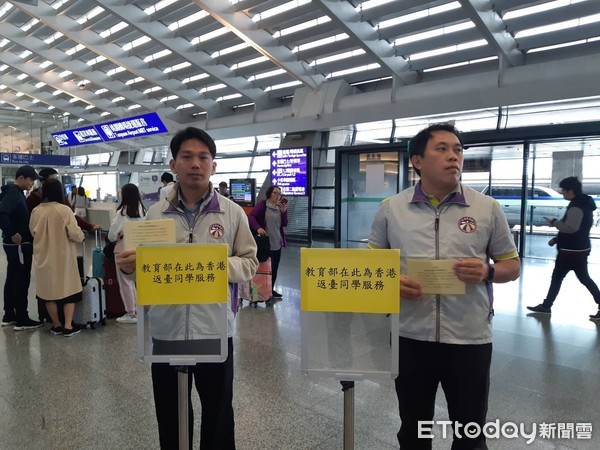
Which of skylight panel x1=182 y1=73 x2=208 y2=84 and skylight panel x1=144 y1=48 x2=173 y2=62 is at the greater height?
skylight panel x1=144 y1=48 x2=173 y2=62

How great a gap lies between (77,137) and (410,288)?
1199 cm

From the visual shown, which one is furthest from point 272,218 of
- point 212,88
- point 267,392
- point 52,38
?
point 52,38

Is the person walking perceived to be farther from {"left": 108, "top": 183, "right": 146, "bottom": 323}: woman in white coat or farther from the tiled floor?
{"left": 108, "top": 183, "right": 146, "bottom": 323}: woman in white coat

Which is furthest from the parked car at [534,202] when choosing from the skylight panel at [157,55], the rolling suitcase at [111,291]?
the skylight panel at [157,55]

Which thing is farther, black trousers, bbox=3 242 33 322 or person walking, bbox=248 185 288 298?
person walking, bbox=248 185 288 298

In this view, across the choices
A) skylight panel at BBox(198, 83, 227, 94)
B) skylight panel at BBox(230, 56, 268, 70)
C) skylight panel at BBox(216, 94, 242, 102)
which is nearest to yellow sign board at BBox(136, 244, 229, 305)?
skylight panel at BBox(230, 56, 268, 70)

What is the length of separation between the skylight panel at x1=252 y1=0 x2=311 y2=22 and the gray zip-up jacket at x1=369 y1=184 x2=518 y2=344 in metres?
7.79

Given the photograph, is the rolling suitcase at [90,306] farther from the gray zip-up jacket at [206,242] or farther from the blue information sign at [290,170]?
the blue information sign at [290,170]

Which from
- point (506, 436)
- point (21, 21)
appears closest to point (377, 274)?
point (506, 436)

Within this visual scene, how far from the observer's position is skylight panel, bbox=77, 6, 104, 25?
10727 mm

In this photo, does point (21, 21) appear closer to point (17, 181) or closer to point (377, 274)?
point (17, 181)

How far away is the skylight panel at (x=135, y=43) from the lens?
11.5 m

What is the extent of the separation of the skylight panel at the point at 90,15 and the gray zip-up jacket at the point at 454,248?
11698mm

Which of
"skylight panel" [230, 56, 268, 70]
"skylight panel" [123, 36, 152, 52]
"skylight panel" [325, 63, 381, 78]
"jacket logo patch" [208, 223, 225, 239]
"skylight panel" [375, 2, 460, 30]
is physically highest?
"skylight panel" [123, 36, 152, 52]
